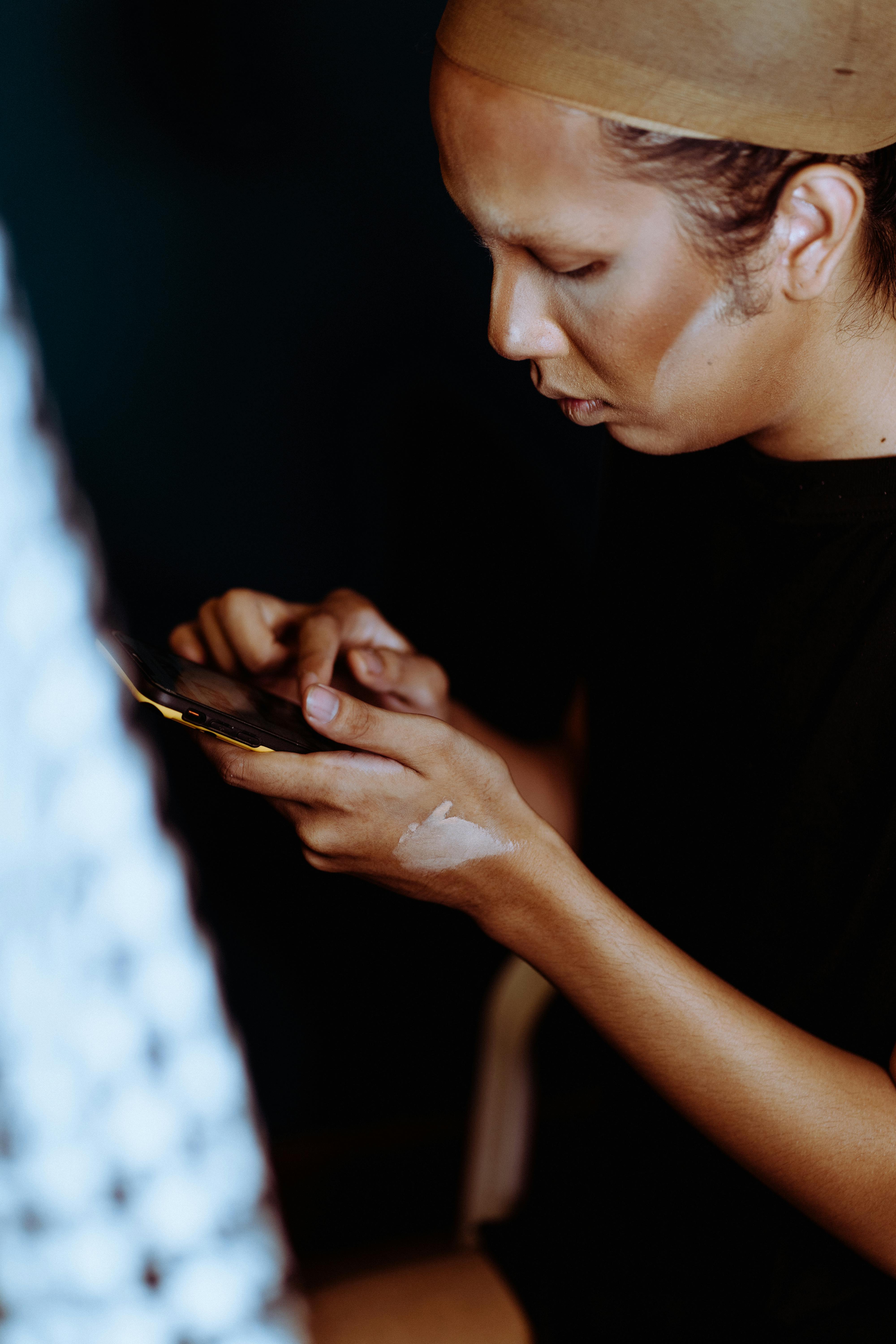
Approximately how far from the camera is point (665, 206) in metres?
0.65

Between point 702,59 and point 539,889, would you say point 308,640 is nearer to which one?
point 539,889

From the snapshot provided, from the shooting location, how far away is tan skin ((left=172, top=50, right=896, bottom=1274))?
2.15 ft

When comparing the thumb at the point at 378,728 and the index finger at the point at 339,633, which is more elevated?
the thumb at the point at 378,728

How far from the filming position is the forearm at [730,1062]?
69cm

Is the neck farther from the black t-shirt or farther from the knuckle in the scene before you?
the knuckle

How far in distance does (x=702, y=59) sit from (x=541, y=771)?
0.67 metres

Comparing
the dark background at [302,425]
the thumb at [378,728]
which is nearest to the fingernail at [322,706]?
the thumb at [378,728]

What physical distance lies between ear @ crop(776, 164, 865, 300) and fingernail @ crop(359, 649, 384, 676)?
44cm

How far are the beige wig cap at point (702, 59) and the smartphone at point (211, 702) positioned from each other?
1.40 feet

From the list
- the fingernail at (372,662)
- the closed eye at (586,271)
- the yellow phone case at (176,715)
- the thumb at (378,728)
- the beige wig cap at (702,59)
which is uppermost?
the beige wig cap at (702,59)

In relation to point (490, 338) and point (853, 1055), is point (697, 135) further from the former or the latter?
point (853, 1055)

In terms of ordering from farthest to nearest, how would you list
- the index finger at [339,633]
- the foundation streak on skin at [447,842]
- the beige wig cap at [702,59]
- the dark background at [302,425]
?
1. the dark background at [302,425]
2. the index finger at [339,633]
3. the foundation streak on skin at [447,842]
4. the beige wig cap at [702,59]

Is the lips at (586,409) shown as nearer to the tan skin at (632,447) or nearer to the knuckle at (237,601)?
the tan skin at (632,447)

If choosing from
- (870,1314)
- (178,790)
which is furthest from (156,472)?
(870,1314)
